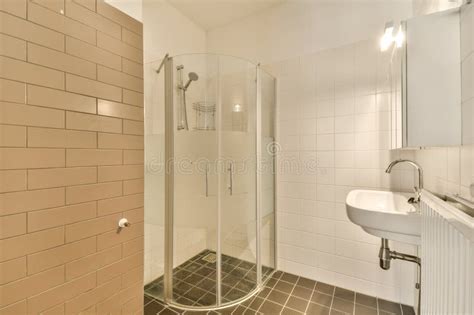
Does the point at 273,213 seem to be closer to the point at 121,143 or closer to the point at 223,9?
the point at 121,143

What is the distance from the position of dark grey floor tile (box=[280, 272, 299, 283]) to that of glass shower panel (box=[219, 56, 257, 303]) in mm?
279

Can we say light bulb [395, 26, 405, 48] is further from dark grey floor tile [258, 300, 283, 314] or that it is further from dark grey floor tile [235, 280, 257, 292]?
dark grey floor tile [235, 280, 257, 292]

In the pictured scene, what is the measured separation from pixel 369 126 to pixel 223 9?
67.7 inches

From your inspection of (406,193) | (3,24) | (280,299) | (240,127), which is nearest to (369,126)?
(406,193)

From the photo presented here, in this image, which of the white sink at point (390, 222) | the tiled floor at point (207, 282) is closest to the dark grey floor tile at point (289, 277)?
the tiled floor at point (207, 282)

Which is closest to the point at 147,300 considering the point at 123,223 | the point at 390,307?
the point at 123,223

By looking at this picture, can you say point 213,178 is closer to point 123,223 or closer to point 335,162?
point 123,223

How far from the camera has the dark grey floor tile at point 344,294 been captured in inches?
64.7

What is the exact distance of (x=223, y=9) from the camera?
6.84 ft

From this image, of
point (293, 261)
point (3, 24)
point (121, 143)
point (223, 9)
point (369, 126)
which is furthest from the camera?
point (223, 9)

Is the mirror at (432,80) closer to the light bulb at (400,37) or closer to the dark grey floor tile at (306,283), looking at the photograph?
the light bulb at (400,37)

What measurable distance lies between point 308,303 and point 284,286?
0.78 feet

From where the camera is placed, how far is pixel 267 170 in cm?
196

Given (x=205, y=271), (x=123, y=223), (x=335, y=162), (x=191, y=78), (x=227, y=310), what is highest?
(x=191, y=78)
